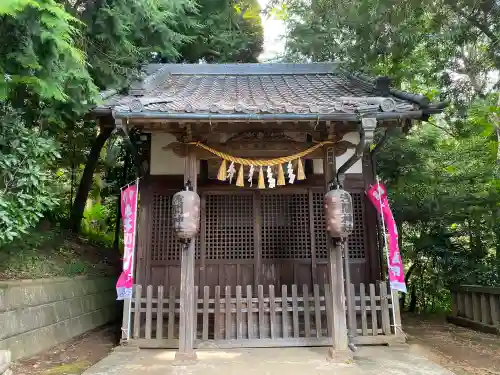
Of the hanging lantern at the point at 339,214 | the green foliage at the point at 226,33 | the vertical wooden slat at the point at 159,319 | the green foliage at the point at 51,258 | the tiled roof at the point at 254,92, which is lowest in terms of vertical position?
the vertical wooden slat at the point at 159,319

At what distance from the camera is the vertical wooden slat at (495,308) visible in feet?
27.5

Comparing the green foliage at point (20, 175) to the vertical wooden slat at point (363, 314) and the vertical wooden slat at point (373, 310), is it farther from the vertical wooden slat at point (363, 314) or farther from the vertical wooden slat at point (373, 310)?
the vertical wooden slat at point (373, 310)

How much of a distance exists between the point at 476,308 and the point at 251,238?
234 inches

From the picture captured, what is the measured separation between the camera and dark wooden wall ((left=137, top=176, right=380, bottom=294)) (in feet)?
25.9

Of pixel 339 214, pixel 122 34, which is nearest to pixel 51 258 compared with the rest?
pixel 122 34

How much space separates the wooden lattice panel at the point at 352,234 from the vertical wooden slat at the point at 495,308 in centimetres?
325

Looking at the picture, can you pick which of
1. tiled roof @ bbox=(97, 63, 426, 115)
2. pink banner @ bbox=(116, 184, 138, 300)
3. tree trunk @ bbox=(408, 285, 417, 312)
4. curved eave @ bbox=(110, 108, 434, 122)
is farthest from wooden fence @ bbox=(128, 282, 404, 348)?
tree trunk @ bbox=(408, 285, 417, 312)

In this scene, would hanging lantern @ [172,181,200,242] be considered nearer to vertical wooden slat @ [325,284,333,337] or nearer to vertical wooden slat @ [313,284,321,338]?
vertical wooden slat @ [313,284,321,338]

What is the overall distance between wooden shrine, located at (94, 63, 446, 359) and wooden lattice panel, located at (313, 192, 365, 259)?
0.02 metres

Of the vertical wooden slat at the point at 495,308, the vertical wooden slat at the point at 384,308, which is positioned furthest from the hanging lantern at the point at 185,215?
the vertical wooden slat at the point at 495,308

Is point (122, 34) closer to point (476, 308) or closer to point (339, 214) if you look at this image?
point (339, 214)

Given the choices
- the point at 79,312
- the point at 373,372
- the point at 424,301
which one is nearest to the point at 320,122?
the point at 373,372

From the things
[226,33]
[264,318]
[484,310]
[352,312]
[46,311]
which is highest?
[226,33]

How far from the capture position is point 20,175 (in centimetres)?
554
